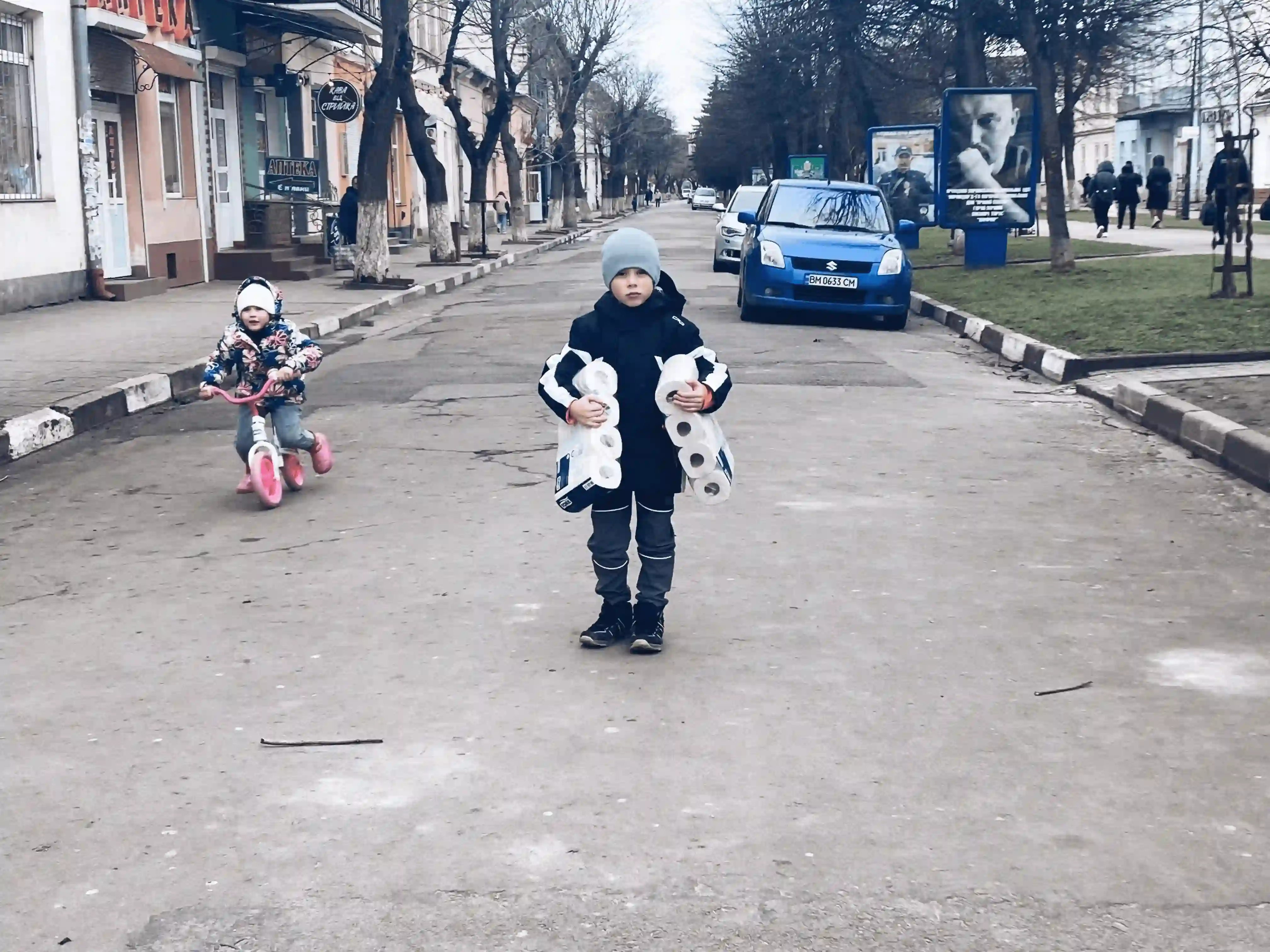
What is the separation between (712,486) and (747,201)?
25.2 meters

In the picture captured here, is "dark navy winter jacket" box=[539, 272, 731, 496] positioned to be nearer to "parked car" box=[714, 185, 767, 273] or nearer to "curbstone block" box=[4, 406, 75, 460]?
"curbstone block" box=[4, 406, 75, 460]

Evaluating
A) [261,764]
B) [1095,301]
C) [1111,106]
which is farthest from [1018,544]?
[1111,106]

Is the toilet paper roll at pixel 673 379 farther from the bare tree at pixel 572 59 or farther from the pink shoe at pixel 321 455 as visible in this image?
the bare tree at pixel 572 59

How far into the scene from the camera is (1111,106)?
8481cm

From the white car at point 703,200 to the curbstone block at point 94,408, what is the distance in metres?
100

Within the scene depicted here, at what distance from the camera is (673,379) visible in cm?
503

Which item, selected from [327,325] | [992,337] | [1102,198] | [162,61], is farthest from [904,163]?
[992,337]

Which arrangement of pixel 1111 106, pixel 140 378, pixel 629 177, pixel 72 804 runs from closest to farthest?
pixel 72 804 → pixel 140 378 → pixel 1111 106 → pixel 629 177

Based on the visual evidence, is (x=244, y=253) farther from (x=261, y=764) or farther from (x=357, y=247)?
(x=261, y=764)

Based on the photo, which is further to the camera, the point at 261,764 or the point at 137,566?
the point at 137,566

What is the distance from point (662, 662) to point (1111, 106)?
85.8 m

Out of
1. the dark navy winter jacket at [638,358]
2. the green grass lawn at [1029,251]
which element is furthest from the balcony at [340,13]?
the dark navy winter jacket at [638,358]

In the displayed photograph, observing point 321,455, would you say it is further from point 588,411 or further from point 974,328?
point 974,328

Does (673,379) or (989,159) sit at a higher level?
(989,159)
